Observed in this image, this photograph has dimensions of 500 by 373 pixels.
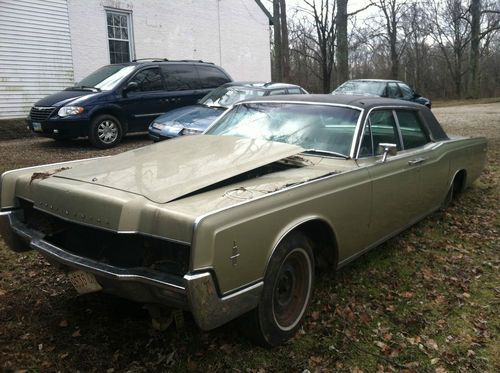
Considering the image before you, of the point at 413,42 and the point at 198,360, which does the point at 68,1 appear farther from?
the point at 413,42

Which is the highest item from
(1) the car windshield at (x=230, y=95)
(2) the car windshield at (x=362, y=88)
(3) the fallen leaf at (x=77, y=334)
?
(2) the car windshield at (x=362, y=88)

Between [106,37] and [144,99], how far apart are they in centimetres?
554

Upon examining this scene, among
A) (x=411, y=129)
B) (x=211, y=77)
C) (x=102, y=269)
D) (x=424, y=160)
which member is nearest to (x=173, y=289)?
(x=102, y=269)

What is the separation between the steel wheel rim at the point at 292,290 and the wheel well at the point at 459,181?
10.9 ft

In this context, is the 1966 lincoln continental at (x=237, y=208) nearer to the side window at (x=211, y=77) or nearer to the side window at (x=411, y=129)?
the side window at (x=411, y=129)

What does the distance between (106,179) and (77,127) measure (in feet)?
22.9

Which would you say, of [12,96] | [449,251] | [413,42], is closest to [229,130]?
[449,251]

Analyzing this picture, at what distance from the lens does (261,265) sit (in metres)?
2.66

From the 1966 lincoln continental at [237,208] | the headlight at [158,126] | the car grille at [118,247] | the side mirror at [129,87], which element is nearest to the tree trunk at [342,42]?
the side mirror at [129,87]

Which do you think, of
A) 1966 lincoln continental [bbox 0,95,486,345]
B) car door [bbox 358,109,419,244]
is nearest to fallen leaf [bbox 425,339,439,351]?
1966 lincoln continental [bbox 0,95,486,345]

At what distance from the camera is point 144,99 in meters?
10.4

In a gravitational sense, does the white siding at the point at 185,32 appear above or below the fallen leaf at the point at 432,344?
above

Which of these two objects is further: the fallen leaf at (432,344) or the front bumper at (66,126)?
the front bumper at (66,126)

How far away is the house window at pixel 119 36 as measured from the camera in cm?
1512
